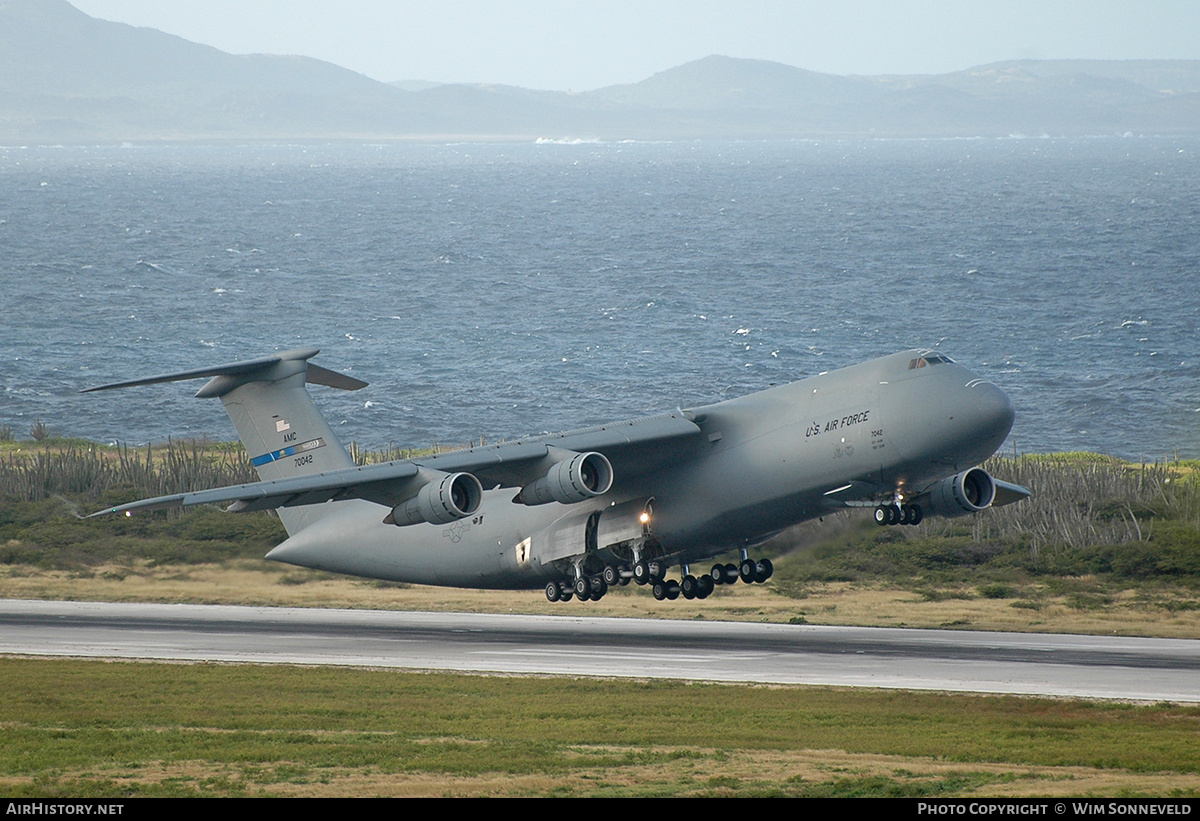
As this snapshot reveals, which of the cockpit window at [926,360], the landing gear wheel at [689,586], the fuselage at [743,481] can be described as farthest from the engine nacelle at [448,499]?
the cockpit window at [926,360]

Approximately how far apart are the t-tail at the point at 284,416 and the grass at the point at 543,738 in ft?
18.8

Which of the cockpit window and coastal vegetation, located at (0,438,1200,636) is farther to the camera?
coastal vegetation, located at (0,438,1200,636)

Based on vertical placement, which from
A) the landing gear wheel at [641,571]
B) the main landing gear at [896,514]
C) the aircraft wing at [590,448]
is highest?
the aircraft wing at [590,448]

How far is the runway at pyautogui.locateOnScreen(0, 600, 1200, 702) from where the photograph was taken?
28.7m

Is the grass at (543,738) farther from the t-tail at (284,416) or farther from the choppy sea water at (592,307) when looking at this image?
the choppy sea water at (592,307)

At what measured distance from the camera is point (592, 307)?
110062mm

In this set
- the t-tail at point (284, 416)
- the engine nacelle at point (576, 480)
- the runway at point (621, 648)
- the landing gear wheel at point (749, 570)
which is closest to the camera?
the engine nacelle at point (576, 480)

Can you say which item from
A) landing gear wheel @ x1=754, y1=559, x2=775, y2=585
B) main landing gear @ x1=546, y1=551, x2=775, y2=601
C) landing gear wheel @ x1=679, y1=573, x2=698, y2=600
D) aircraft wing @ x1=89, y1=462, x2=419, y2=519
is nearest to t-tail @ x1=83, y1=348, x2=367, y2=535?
aircraft wing @ x1=89, y1=462, x2=419, y2=519

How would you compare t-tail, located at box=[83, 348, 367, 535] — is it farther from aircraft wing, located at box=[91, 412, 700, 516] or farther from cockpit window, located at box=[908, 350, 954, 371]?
cockpit window, located at box=[908, 350, 954, 371]

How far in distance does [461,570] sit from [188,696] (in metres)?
6.84

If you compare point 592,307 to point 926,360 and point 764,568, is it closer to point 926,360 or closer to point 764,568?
point 764,568

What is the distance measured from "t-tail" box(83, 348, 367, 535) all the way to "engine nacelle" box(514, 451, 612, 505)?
817cm

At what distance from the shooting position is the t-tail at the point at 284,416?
109 feet
